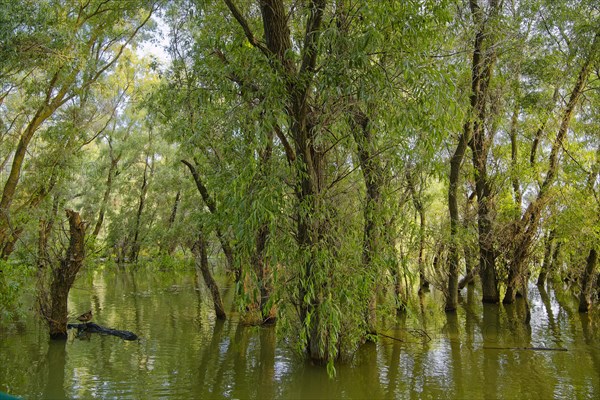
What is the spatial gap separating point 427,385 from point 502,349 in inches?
121

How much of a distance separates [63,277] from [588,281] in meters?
13.1

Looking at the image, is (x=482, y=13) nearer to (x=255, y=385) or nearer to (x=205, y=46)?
(x=205, y=46)

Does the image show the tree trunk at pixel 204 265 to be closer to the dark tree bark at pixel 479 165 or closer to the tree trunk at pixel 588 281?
the dark tree bark at pixel 479 165

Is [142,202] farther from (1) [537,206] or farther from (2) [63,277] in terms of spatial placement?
(1) [537,206]

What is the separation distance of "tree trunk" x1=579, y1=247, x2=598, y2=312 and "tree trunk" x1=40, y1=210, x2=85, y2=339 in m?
12.0

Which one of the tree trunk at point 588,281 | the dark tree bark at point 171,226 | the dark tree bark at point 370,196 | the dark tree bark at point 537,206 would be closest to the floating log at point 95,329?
the dark tree bark at point 370,196

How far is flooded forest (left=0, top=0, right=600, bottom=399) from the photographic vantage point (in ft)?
22.2

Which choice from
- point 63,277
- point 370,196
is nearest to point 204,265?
point 63,277

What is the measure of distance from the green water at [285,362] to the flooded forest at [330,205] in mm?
56

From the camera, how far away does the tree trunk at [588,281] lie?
12750 millimetres

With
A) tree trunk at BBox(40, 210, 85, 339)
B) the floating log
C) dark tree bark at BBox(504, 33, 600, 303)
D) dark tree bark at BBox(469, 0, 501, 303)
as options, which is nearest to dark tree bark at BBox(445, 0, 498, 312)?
dark tree bark at BBox(469, 0, 501, 303)

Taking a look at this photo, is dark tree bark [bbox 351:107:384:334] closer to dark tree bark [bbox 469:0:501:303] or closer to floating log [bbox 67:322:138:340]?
dark tree bark [bbox 469:0:501:303]

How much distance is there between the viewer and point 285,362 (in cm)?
847

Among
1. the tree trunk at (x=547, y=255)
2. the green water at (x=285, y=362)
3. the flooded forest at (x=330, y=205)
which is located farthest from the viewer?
the tree trunk at (x=547, y=255)
